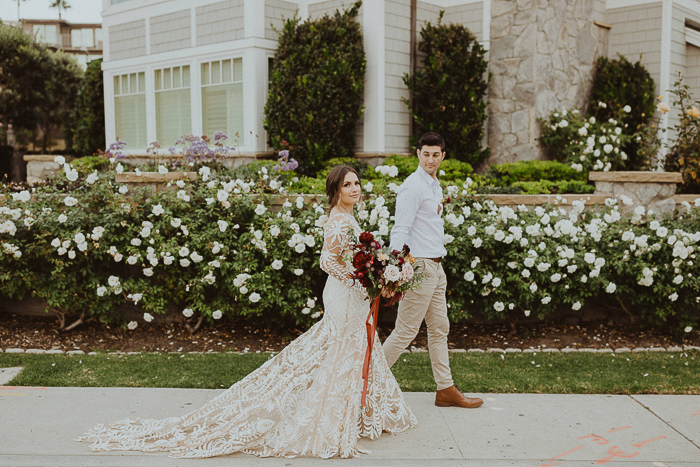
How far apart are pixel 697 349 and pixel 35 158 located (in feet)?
43.7

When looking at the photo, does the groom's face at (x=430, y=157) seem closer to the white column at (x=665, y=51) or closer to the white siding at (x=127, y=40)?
the white column at (x=665, y=51)

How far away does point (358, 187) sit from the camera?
389 cm

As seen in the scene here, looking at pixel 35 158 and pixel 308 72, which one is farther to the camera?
pixel 35 158

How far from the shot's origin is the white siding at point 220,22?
11156 mm

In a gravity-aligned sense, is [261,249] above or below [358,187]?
below

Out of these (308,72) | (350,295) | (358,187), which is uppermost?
(308,72)

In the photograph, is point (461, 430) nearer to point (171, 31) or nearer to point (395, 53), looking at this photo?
point (395, 53)

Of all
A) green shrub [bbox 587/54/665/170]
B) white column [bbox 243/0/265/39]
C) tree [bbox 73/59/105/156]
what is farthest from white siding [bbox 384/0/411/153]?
tree [bbox 73/59/105/156]

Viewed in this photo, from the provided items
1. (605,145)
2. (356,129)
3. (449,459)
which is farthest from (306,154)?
(449,459)

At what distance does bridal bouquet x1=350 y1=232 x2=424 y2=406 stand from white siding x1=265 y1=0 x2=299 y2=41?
817 cm

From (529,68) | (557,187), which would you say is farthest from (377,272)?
(529,68)

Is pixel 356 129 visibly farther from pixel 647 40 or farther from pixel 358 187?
pixel 358 187

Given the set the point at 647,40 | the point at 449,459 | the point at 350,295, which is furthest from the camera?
the point at 647,40

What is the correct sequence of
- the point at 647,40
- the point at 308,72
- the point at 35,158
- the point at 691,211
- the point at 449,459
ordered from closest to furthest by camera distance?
the point at 449,459, the point at 691,211, the point at 308,72, the point at 647,40, the point at 35,158
